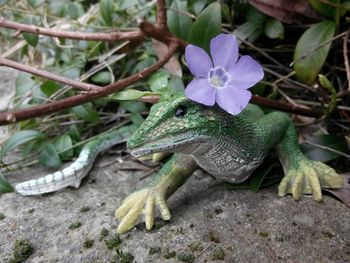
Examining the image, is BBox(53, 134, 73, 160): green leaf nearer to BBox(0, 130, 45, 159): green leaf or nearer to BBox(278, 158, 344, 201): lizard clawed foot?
BBox(0, 130, 45, 159): green leaf

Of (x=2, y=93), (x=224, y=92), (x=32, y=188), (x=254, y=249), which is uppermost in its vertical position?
(x=224, y=92)

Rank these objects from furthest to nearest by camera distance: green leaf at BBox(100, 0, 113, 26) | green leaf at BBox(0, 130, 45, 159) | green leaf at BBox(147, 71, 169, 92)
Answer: green leaf at BBox(100, 0, 113, 26), green leaf at BBox(0, 130, 45, 159), green leaf at BBox(147, 71, 169, 92)

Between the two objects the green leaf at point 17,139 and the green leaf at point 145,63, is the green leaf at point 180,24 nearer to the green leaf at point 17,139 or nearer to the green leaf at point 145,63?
the green leaf at point 145,63

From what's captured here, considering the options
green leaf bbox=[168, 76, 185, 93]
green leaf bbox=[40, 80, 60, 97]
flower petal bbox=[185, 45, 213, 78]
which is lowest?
green leaf bbox=[40, 80, 60, 97]

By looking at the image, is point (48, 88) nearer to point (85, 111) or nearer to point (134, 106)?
point (85, 111)

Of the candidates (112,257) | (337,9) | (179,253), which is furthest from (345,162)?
(112,257)

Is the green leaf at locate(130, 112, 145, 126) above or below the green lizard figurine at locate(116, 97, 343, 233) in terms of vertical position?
below

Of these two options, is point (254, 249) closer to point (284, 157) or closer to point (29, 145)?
point (284, 157)

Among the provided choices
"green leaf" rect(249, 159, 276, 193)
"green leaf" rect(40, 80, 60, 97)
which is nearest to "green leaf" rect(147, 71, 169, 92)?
"green leaf" rect(249, 159, 276, 193)
